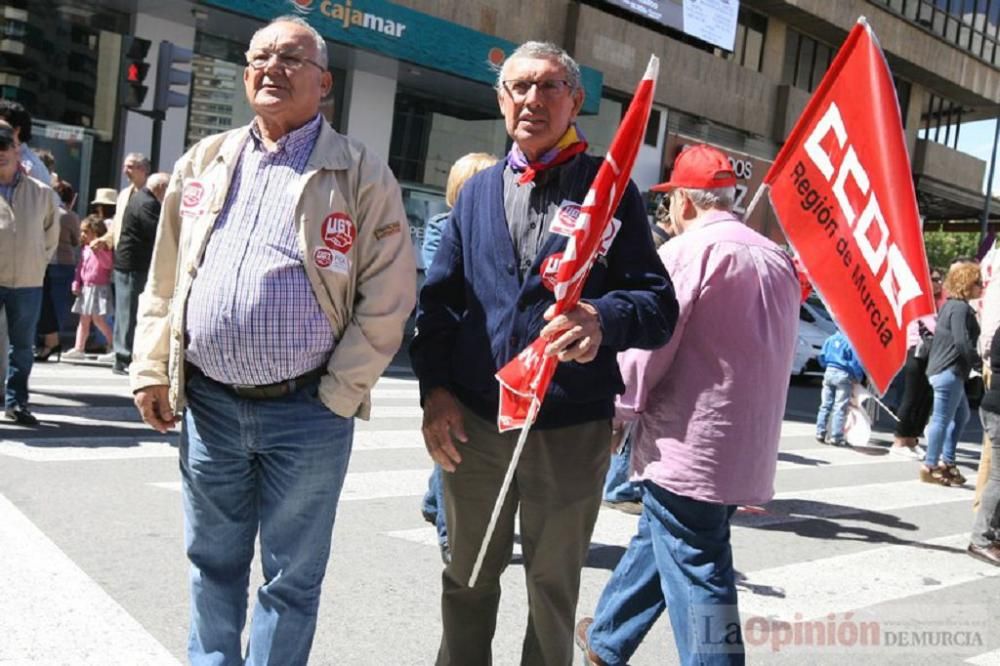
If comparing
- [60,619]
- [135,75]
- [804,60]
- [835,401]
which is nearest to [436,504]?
[60,619]

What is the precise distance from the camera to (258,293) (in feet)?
9.25

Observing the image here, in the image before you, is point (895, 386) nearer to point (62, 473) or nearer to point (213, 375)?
point (62, 473)

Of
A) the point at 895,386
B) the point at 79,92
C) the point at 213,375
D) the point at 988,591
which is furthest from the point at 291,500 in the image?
the point at 79,92

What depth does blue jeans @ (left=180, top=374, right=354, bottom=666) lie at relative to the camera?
292cm

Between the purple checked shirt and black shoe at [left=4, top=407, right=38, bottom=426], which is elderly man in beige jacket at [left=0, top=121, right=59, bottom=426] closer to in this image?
black shoe at [left=4, top=407, right=38, bottom=426]

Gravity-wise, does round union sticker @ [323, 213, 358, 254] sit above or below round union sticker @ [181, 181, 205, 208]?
below

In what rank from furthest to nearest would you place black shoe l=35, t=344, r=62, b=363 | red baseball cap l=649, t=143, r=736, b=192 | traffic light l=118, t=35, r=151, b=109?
traffic light l=118, t=35, r=151, b=109
black shoe l=35, t=344, r=62, b=363
red baseball cap l=649, t=143, r=736, b=192

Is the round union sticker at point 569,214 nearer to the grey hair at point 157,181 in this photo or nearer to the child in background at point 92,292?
the grey hair at point 157,181

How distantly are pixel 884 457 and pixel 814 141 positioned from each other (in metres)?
7.57

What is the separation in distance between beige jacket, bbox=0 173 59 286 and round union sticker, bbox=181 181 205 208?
4345 mm

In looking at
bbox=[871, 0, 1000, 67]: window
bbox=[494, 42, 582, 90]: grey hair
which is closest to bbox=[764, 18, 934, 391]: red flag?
bbox=[494, 42, 582, 90]: grey hair

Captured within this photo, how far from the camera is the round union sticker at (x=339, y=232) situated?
2854mm

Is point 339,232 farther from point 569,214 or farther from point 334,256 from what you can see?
point 569,214

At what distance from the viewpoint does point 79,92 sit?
15.8 meters
